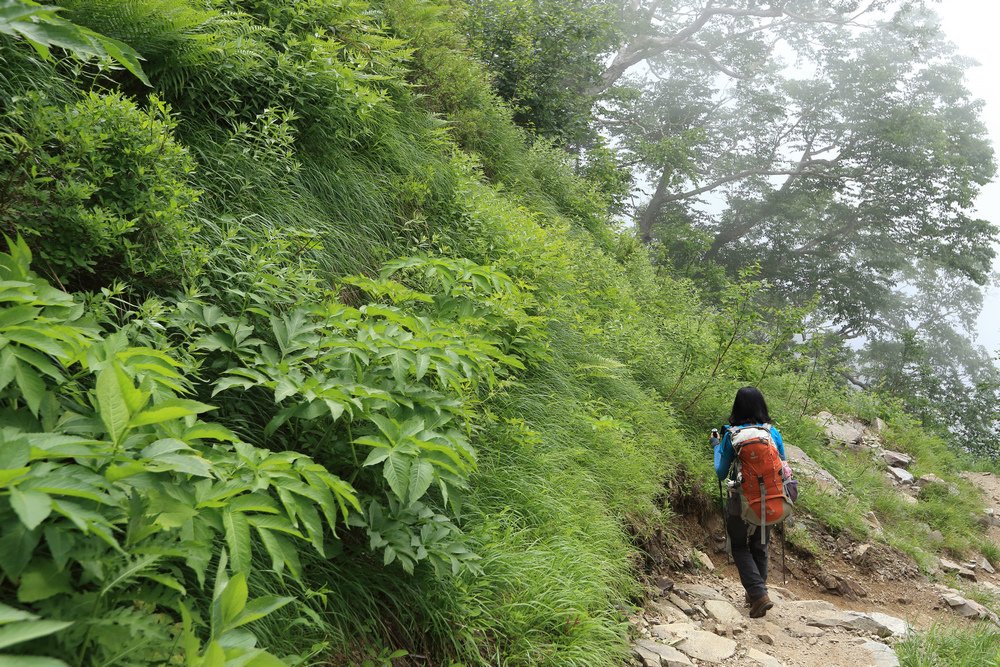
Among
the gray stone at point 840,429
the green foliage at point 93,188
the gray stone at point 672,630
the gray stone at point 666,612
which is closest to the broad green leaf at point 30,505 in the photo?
the green foliage at point 93,188

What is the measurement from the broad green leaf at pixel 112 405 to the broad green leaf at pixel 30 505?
301mm

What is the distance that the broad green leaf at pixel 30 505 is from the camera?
1.28 meters

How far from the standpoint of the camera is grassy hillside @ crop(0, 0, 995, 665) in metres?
1.67

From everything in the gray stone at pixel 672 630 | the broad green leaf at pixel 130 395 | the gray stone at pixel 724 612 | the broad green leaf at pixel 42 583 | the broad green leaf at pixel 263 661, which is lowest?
the gray stone at pixel 724 612

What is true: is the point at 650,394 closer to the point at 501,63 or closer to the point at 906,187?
the point at 501,63

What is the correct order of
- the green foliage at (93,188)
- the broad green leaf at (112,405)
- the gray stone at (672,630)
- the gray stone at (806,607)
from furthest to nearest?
the gray stone at (806,607)
the gray stone at (672,630)
the green foliage at (93,188)
the broad green leaf at (112,405)

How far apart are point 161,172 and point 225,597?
2426mm

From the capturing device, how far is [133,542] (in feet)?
5.29

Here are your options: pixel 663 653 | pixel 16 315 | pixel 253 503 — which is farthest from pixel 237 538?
pixel 663 653

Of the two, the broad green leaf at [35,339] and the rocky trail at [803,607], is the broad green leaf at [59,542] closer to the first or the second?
the broad green leaf at [35,339]

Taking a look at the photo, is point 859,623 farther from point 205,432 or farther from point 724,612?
point 205,432

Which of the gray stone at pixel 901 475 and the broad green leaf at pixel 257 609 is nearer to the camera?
the broad green leaf at pixel 257 609

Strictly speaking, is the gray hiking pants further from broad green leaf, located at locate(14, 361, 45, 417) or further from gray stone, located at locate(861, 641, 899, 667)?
broad green leaf, located at locate(14, 361, 45, 417)

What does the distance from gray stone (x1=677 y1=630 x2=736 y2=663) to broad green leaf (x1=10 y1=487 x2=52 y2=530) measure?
388 centimetres
